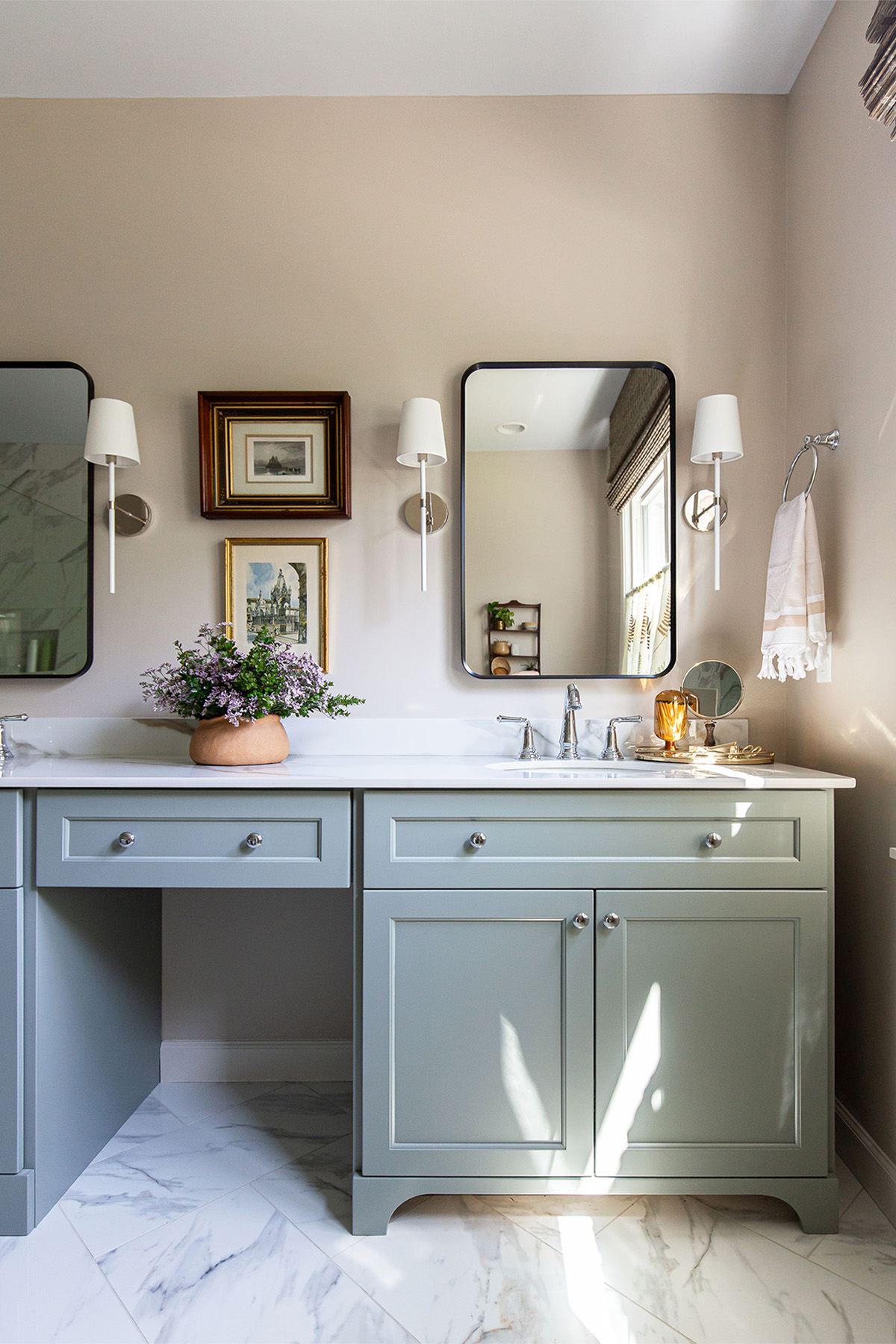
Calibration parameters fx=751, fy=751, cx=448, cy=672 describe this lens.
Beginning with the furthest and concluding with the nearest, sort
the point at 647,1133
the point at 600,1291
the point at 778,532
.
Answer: the point at 778,532, the point at 647,1133, the point at 600,1291

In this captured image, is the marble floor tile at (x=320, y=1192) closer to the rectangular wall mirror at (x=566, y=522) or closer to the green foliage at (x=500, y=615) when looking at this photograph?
the rectangular wall mirror at (x=566, y=522)

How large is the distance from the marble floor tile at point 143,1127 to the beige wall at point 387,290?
3.40 ft

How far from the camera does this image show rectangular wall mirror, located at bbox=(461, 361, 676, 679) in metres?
2.02

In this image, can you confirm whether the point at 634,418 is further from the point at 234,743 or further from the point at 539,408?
the point at 234,743

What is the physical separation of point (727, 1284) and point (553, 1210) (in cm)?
35

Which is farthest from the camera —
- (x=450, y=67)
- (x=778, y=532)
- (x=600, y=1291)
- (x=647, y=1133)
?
(x=450, y=67)

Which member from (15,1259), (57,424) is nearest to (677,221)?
(57,424)

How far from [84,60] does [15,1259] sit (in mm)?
2768

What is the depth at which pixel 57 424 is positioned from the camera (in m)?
2.06

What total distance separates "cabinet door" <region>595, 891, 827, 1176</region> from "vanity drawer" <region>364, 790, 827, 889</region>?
5cm

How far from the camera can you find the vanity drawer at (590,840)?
1.52 meters

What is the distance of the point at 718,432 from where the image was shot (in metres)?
1.92

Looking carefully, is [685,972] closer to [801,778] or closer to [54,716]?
[801,778]

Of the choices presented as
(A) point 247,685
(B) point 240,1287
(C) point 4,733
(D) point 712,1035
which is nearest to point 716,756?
(D) point 712,1035
